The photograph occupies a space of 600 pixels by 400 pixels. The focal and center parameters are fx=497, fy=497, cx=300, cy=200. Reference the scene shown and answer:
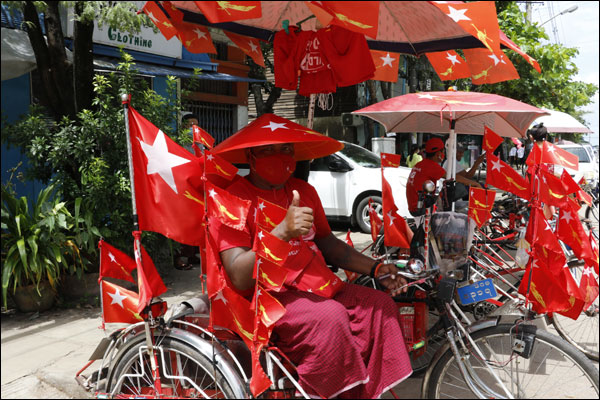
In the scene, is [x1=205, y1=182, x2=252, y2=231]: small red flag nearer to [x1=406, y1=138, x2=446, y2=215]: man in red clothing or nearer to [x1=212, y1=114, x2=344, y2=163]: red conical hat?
[x1=212, y1=114, x2=344, y2=163]: red conical hat

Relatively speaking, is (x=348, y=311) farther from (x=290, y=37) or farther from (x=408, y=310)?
(x=290, y=37)

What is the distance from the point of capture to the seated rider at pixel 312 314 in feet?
7.72

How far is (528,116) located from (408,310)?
3.06m

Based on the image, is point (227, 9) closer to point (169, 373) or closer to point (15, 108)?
point (169, 373)

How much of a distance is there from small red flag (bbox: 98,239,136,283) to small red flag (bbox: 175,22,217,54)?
142cm

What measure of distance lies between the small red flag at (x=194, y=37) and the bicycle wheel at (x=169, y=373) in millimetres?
1899

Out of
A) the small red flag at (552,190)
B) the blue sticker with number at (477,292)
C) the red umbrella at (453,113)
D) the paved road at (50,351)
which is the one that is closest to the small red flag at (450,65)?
the red umbrella at (453,113)

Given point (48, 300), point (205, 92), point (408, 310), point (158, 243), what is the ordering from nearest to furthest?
point (408, 310)
point (48, 300)
point (158, 243)
point (205, 92)

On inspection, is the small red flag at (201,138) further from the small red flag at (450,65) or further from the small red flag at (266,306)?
the small red flag at (450,65)

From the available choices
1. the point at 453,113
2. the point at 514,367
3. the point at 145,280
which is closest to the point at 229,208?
the point at 145,280

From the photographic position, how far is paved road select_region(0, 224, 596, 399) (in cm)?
338

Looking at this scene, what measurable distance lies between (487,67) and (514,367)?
6.45 ft

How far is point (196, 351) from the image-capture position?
8.07 feet

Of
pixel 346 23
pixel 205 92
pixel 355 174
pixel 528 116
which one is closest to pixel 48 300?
pixel 346 23
